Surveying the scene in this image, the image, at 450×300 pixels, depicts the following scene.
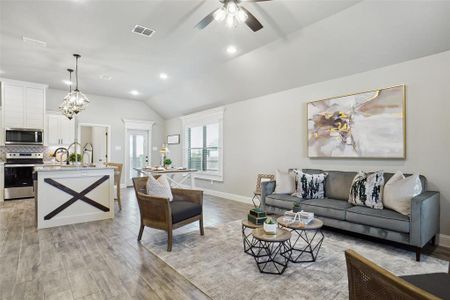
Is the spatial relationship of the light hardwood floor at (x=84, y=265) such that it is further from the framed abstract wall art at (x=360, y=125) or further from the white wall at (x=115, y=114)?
the white wall at (x=115, y=114)

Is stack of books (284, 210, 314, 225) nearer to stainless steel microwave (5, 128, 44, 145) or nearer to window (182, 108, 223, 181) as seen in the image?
window (182, 108, 223, 181)

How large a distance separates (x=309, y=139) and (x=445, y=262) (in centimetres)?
258

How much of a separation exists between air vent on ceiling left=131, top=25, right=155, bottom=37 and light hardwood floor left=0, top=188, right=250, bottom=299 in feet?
10.2

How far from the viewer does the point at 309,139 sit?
469 centimetres

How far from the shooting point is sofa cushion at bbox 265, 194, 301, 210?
3.99m

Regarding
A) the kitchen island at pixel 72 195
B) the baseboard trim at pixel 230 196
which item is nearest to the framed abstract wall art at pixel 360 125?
the baseboard trim at pixel 230 196

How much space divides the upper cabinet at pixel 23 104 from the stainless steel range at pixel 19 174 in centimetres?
81

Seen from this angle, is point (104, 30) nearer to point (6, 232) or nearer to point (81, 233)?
point (81, 233)

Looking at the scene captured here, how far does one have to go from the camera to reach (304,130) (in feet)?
15.8

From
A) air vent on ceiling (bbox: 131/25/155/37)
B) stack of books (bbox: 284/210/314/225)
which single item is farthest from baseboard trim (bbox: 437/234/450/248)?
air vent on ceiling (bbox: 131/25/155/37)

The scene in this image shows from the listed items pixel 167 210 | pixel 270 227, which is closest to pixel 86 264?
pixel 167 210

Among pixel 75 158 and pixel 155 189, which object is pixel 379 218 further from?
pixel 75 158

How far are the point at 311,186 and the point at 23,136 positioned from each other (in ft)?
23.5

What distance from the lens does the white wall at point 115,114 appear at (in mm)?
7357
